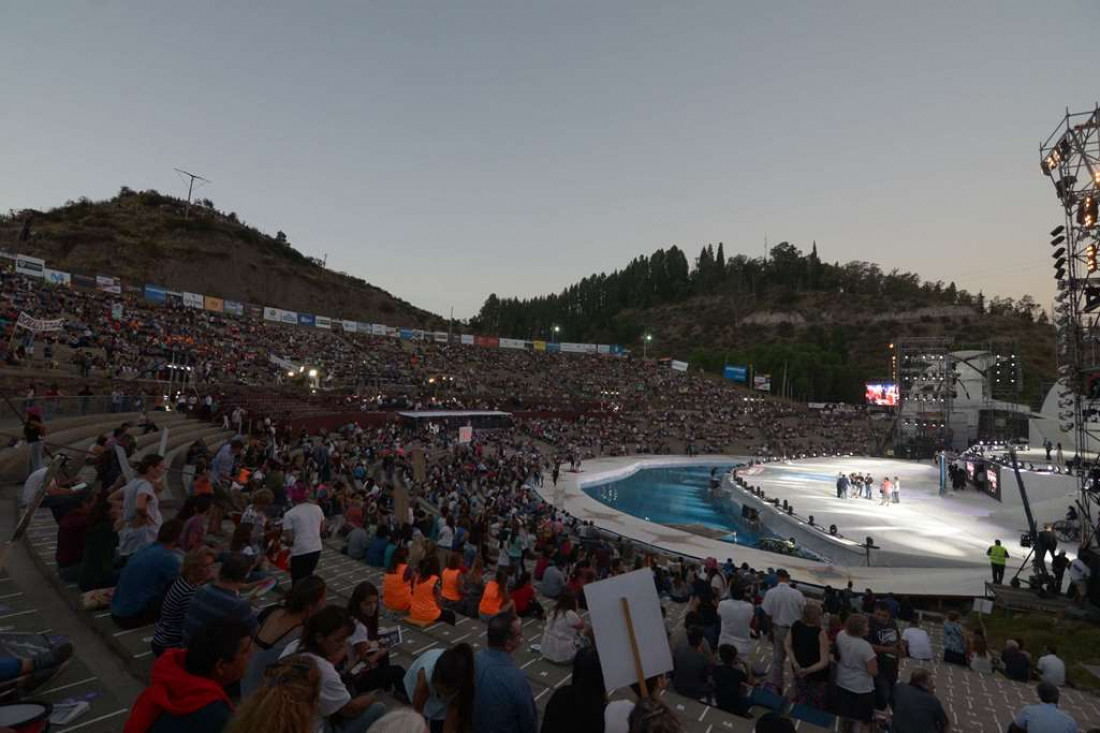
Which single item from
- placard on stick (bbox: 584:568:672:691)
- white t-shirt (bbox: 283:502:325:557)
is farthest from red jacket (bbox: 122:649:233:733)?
white t-shirt (bbox: 283:502:325:557)

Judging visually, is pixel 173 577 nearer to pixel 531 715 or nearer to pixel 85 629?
pixel 85 629

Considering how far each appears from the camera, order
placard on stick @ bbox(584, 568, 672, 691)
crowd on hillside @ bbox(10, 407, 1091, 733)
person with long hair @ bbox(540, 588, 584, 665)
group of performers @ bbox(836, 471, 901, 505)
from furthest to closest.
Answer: group of performers @ bbox(836, 471, 901, 505)
person with long hair @ bbox(540, 588, 584, 665)
placard on stick @ bbox(584, 568, 672, 691)
crowd on hillside @ bbox(10, 407, 1091, 733)

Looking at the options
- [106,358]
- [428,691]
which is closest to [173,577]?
[428,691]

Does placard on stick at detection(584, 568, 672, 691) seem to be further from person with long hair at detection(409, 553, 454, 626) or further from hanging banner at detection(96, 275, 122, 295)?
hanging banner at detection(96, 275, 122, 295)

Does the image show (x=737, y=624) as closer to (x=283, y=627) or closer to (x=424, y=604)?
(x=424, y=604)

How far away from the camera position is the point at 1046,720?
473 cm

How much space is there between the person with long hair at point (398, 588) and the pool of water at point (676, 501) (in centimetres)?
1805

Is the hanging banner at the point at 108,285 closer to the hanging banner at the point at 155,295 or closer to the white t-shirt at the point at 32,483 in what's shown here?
the hanging banner at the point at 155,295

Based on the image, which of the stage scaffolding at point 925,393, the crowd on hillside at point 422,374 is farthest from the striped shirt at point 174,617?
the stage scaffolding at point 925,393

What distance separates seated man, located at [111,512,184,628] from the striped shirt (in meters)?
0.83

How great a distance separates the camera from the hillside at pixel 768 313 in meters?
124

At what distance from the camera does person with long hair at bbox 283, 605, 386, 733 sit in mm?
3078

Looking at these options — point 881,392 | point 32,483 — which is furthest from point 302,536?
point 881,392

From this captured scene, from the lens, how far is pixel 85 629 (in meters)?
5.12
